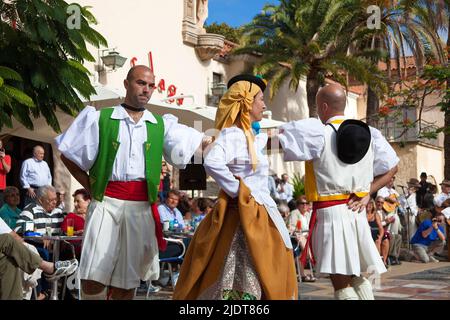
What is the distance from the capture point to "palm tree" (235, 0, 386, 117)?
24.5 metres

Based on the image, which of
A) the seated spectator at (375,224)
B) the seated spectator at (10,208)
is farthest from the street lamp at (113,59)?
the seated spectator at (10,208)

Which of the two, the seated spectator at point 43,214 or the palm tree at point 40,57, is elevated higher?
the palm tree at point 40,57

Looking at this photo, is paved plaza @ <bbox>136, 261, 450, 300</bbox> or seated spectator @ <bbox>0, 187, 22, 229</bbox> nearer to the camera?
paved plaza @ <bbox>136, 261, 450, 300</bbox>

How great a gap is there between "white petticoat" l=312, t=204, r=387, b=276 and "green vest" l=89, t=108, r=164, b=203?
1201 millimetres

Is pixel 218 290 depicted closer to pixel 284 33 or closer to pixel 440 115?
pixel 284 33

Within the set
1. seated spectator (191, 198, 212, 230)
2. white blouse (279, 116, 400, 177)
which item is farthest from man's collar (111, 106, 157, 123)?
seated spectator (191, 198, 212, 230)

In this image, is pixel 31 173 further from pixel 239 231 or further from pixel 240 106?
pixel 239 231

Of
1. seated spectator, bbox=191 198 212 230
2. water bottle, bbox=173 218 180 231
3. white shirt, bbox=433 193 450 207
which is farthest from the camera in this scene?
white shirt, bbox=433 193 450 207

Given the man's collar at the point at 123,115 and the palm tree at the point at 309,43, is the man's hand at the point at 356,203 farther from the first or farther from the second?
the palm tree at the point at 309,43

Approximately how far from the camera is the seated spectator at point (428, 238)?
1409 centimetres

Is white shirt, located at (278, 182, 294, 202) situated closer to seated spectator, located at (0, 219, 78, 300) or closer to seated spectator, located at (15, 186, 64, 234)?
seated spectator, located at (15, 186, 64, 234)

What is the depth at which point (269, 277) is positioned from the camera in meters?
4.42

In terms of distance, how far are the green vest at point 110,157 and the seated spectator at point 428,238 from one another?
1029 centimetres
